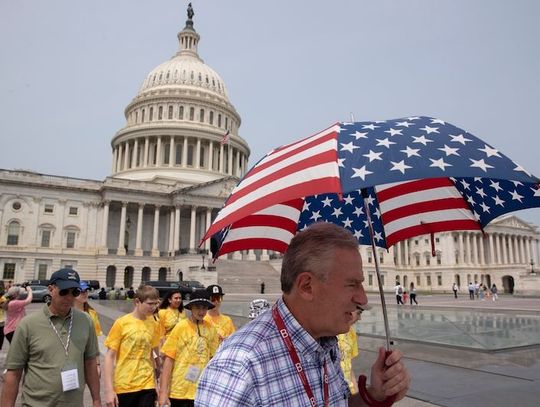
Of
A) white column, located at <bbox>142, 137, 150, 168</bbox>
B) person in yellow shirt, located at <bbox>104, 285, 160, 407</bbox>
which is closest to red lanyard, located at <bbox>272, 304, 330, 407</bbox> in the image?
person in yellow shirt, located at <bbox>104, 285, 160, 407</bbox>

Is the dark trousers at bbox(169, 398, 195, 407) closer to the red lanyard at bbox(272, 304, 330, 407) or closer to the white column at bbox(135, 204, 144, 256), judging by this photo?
the red lanyard at bbox(272, 304, 330, 407)

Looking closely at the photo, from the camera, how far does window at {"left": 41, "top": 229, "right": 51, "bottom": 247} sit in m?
60.0

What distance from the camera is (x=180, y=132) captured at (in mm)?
76500

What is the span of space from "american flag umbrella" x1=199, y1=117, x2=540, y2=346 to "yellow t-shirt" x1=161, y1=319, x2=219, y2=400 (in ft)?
4.53

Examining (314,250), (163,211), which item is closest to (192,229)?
(163,211)

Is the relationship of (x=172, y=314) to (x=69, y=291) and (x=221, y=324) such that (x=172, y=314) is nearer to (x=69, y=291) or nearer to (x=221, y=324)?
(x=221, y=324)

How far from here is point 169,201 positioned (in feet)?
224

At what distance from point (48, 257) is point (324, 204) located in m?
63.2

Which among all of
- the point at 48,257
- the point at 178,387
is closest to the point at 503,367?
the point at 178,387

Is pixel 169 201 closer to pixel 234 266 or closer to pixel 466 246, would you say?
pixel 234 266

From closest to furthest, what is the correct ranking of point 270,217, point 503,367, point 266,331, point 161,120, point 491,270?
point 266,331 < point 270,217 < point 503,367 < point 161,120 < point 491,270

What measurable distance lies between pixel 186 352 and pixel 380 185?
325 centimetres

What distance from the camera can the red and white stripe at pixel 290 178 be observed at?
3211 mm

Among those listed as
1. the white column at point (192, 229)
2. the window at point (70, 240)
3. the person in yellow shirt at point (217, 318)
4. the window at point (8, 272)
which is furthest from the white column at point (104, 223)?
the person in yellow shirt at point (217, 318)
